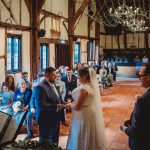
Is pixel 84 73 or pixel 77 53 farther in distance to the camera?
pixel 77 53

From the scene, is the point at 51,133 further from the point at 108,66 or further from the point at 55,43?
the point at 108,66

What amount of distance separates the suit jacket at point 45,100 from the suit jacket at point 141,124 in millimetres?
1966

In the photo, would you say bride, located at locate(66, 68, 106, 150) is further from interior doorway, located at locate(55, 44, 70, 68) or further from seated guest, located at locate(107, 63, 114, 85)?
seated guest, located at locate(107, 63, 114, 85)

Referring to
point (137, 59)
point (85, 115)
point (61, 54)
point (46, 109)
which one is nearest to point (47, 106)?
point (46, 109)

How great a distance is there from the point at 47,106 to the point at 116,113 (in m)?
4.39

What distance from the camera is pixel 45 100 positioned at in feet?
14.6

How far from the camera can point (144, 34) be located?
2188cm

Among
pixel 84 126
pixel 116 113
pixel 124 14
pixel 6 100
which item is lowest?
pixel 116 113

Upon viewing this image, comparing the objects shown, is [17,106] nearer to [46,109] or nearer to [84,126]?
[46,109]

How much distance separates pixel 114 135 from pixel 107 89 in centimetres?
755

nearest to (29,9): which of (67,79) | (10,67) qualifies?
(10,67)

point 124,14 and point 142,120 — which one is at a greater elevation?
point 124,14

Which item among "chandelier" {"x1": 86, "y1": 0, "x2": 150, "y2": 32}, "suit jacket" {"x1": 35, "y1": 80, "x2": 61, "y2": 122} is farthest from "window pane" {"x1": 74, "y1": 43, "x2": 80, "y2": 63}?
"suit jacket" {"x1": 35, "y1": 80, "x2": 61, "y2": 122}

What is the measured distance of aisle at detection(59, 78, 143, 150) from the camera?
579cm
